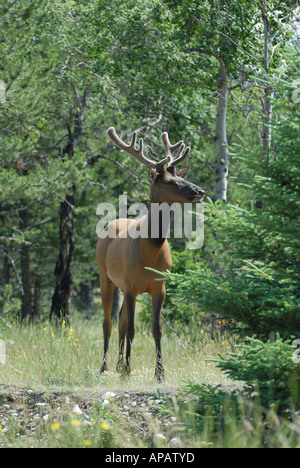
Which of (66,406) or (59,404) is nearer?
(66,406)

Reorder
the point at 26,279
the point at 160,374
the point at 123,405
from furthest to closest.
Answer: the point at 26,279
the point at 160,374
the point at 123,405

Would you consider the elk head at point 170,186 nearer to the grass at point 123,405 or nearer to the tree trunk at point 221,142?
the grass at point 123,405

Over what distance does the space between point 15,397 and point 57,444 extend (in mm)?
1885

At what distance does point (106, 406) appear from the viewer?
17.2 ft

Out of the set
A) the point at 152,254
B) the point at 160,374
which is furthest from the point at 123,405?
the point at 152,254

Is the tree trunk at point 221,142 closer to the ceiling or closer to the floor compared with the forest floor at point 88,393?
closer to the ceiling

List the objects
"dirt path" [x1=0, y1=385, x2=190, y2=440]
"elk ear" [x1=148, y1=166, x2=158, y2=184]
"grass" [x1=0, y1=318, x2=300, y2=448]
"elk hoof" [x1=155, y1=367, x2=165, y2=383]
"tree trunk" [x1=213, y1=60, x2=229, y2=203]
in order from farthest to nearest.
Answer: "tree trunk" [x1=213, y1=60, x2=229, y2=203] → "elk ear" [x1=148, y1=166, x2=158, y2=184] → "elk hoof" [x1=155, y1=367, x2=165, y2=383] → "dirt path" [x1=0, y1=385, x2=190, y2=440] → "grass" [x1=0, y1=318, x2=300, y2=448]

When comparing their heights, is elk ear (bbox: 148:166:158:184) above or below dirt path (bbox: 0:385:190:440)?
above

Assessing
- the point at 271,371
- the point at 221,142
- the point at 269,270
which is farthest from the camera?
the point at 221,142

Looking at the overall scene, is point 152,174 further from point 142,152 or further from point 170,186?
point 142,152

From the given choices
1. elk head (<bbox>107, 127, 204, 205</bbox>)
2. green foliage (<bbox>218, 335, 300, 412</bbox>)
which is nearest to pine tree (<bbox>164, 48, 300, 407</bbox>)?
green foliage (<bbox>218, 335, 300, 412</bbox>)

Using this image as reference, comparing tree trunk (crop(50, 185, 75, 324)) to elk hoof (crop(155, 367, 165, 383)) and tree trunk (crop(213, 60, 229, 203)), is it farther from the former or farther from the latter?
elk hoof (crop(155, 367, 165, 383))

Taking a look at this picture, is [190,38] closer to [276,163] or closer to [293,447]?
[276,163]

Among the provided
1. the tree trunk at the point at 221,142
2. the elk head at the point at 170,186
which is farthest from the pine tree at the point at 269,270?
the tree trunk at the point at 221,142
